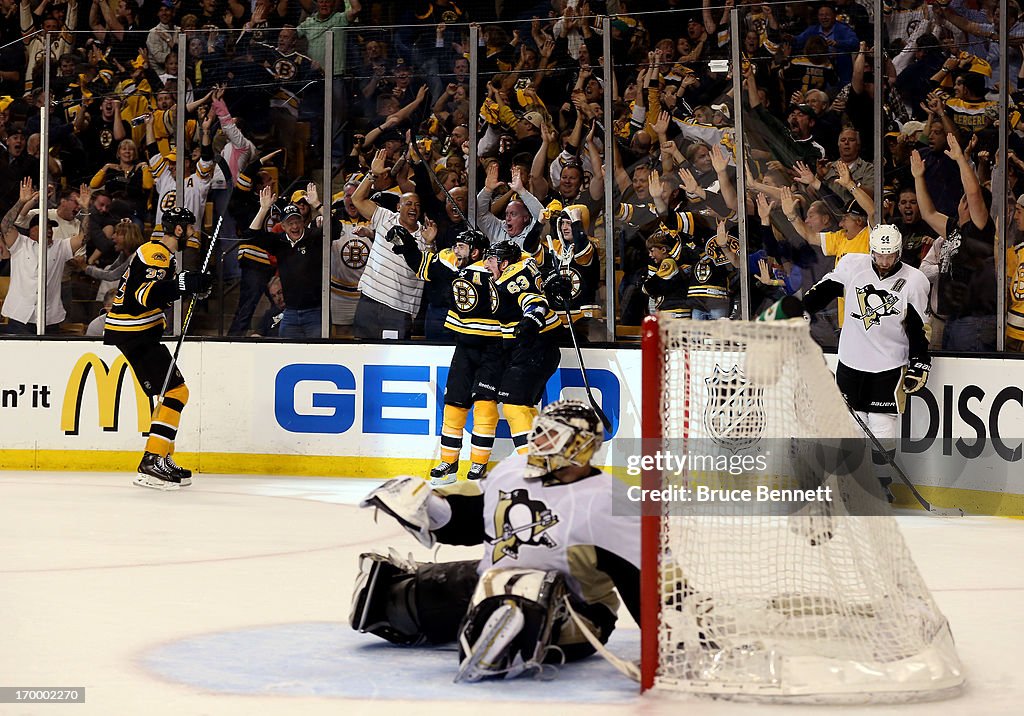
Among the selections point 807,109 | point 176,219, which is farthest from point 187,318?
point 807,109

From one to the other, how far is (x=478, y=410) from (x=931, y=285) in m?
2.48

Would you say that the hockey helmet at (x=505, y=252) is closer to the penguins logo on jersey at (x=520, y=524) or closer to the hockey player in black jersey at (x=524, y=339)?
the hockey player in black jersey at (x=524, y=339)

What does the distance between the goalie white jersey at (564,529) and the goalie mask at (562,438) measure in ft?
0.18

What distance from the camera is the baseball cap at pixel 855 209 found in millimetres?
7500

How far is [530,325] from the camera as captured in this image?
7805 mm

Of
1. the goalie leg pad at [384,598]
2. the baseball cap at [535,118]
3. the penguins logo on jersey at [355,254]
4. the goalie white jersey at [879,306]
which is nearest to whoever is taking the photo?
the goalie leg pad at [384,598]

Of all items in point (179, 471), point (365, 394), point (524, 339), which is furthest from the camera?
point (365, 394)

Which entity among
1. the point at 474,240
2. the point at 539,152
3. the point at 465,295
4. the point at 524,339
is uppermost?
the point at 539,152

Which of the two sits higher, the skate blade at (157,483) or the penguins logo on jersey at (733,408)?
the penguins logo on jersey at (733,408)

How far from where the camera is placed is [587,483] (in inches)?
140

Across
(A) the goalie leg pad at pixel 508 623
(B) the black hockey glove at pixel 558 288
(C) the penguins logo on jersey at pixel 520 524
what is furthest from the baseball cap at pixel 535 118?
(A) the goalie leg pad at pixel 508 623

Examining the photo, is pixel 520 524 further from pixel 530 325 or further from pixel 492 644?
pixel 530 325
